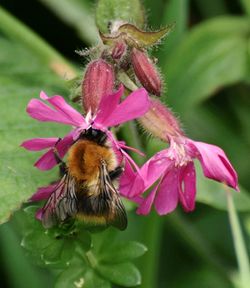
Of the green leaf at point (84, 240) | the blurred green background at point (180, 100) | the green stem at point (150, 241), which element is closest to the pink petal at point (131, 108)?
the green leaf at point (84, 240)

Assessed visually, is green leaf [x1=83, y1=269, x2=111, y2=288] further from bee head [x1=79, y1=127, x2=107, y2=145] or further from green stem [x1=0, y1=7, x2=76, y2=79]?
green stem [x1=0, y1=7, x2=76, y2=79]

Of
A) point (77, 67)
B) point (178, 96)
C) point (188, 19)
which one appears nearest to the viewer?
point (178, 96)

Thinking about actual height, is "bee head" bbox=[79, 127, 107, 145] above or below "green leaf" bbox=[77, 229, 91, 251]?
above

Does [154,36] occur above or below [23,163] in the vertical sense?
above

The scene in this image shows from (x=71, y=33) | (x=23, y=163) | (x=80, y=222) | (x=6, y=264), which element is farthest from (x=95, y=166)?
(x=71, y=33)

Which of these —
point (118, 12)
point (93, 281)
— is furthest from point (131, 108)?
point (118, 12)

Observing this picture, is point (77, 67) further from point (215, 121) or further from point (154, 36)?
point (154, 36)

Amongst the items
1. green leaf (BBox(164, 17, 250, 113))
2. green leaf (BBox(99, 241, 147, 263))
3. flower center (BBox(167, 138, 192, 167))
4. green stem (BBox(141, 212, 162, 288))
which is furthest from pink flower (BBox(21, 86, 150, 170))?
green leaf (BBox(164, 17, 250, 113))

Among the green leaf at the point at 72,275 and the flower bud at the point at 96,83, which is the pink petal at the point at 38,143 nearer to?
the flower bud at the point at 96,83
